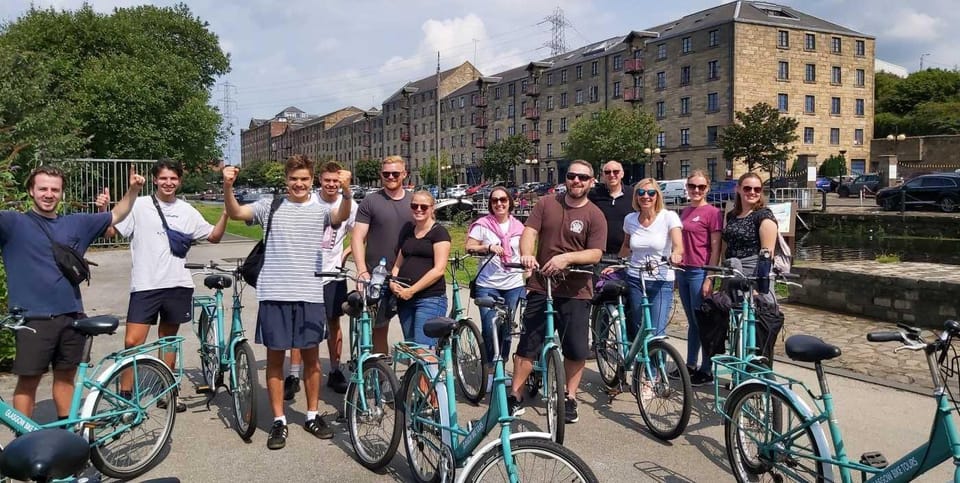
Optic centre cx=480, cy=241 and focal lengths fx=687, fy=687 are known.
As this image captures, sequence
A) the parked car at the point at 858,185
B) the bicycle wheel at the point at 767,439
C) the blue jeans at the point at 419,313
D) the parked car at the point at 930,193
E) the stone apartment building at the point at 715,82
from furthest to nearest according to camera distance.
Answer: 1. the stone apartment building at the point at 715,82
2. the parked car at the point at 858,185
3. the parked car at the point at 930,193
4. the blue jeans at the point at 419,313
5. the bicycle wheel at the point at 767,439

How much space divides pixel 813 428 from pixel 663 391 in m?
1.53

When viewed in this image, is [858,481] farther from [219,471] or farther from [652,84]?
[652,84]

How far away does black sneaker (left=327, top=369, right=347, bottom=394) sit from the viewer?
6137 millimetres

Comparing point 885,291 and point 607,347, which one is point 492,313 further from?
point 885,291

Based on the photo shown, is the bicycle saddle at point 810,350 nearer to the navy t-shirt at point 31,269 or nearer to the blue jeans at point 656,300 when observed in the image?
the blue jeans at point 656,300

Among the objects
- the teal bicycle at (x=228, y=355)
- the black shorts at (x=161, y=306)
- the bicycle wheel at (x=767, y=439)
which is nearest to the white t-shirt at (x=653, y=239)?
the bicycle wheel at (x=767, y=439)

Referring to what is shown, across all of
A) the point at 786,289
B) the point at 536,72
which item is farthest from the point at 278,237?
the point at 536,72

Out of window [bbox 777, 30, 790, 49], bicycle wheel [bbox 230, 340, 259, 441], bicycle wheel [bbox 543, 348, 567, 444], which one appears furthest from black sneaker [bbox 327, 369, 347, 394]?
window [bbox 777, 30, 790, 49]

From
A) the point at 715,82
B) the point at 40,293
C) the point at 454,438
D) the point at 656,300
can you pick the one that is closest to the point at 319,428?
the point at 454,438

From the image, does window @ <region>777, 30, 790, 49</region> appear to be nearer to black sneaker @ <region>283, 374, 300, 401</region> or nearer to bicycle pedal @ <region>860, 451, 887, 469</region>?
black sneaker @ <region>283, 374, 300, 401</region>

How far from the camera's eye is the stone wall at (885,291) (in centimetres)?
866

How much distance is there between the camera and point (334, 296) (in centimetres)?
592

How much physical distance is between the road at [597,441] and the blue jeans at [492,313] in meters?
0.54

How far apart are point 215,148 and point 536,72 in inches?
1901
